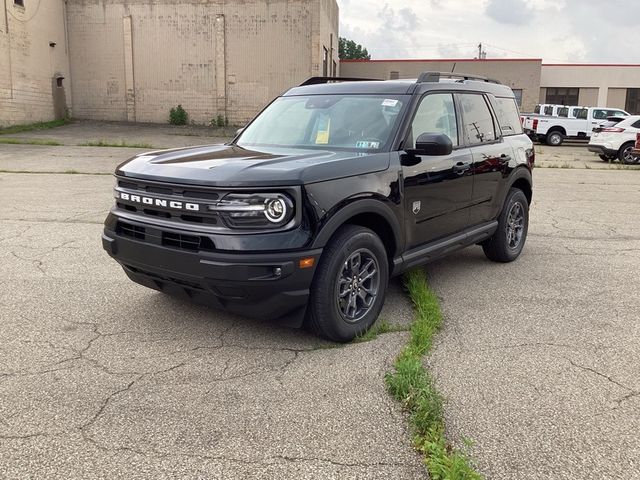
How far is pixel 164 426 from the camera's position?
301 cm

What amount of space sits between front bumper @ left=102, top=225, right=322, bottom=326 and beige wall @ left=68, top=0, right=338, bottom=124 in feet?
93.1

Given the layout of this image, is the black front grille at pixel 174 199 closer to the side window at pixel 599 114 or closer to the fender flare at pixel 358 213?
the fender flare at pixel 358 213

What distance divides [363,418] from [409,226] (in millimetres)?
1911

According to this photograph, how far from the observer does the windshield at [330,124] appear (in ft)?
15.3

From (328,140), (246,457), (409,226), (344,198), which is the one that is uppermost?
(328,140)

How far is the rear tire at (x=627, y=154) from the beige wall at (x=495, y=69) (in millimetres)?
22704

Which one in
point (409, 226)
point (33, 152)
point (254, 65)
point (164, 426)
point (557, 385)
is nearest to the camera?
point (164, 426)

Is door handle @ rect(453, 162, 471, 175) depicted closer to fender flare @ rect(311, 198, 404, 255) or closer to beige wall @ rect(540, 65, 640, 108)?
fender flare @ rect(311, 198, 404, 255)

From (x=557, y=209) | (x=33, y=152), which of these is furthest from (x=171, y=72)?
(x=557, y=209)

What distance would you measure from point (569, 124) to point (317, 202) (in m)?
29.0

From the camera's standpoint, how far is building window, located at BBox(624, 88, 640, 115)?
1753 inches

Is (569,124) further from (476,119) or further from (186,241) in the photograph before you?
(186,241)

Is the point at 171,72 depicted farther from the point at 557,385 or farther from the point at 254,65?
the point at 557,385

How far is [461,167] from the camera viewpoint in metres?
5.23
